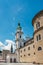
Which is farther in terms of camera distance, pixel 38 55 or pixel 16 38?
pixel 16 38

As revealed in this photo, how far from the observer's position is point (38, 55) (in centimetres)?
2631

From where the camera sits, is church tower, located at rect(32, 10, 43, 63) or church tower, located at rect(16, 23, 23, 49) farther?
church tower, located at rect(16, 23, 23, 49)

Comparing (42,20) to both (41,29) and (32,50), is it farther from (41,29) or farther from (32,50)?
(32,50)

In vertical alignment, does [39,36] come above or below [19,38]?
below

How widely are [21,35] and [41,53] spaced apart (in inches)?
1508

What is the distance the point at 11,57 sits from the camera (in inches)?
2259

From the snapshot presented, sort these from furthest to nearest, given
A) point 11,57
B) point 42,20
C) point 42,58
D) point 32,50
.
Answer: point 11,57 → point 32,50 → point 42,20 → point 42,58

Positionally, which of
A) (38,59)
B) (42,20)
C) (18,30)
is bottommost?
(38,59)

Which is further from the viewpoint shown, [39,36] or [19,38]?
[19,38]

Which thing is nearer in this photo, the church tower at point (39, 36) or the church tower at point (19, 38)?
the church tower at point (39, 36)

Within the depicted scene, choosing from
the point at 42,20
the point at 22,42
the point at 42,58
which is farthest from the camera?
the point at 22,42

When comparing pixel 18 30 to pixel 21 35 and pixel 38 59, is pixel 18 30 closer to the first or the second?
pixel 21 35

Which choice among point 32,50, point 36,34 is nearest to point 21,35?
point 32,50

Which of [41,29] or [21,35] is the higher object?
[21,35]
